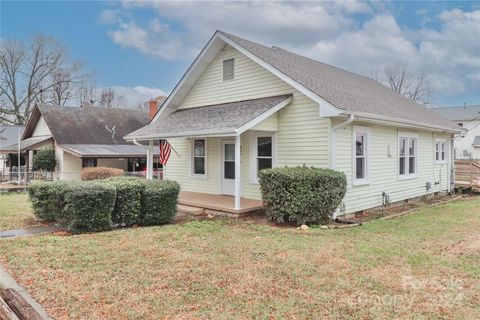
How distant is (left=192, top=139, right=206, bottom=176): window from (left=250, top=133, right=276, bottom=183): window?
2397 millimetres

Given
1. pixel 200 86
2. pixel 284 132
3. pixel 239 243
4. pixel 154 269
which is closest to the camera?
pixel 154 269

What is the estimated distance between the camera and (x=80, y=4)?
1230cm

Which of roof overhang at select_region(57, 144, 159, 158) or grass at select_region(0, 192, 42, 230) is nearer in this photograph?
grass at select_region(0, 192, 42, 230)

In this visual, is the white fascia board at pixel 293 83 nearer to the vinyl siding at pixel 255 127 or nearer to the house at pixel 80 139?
the vinyl siding at pixel 255 127

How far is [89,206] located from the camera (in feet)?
24.7

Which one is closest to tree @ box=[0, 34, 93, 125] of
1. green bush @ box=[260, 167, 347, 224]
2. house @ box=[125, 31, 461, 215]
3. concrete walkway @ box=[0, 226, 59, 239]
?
house @ box=[125, 31, 461, 215]

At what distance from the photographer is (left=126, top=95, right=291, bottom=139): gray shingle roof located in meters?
9.63

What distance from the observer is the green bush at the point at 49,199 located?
25.8ft

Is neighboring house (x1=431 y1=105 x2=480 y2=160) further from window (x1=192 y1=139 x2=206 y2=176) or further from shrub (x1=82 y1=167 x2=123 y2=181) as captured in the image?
shrub (x1=82 y1=167 x2=123 y2=181)

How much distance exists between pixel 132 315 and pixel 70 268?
2.01 metres

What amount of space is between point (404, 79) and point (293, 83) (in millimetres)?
41454

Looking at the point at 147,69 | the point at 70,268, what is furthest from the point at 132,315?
the point at 147,69

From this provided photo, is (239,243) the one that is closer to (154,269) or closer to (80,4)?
(154,269)

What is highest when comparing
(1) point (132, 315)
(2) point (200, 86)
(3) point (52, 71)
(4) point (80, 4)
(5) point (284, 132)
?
(3) point (52, 71)
